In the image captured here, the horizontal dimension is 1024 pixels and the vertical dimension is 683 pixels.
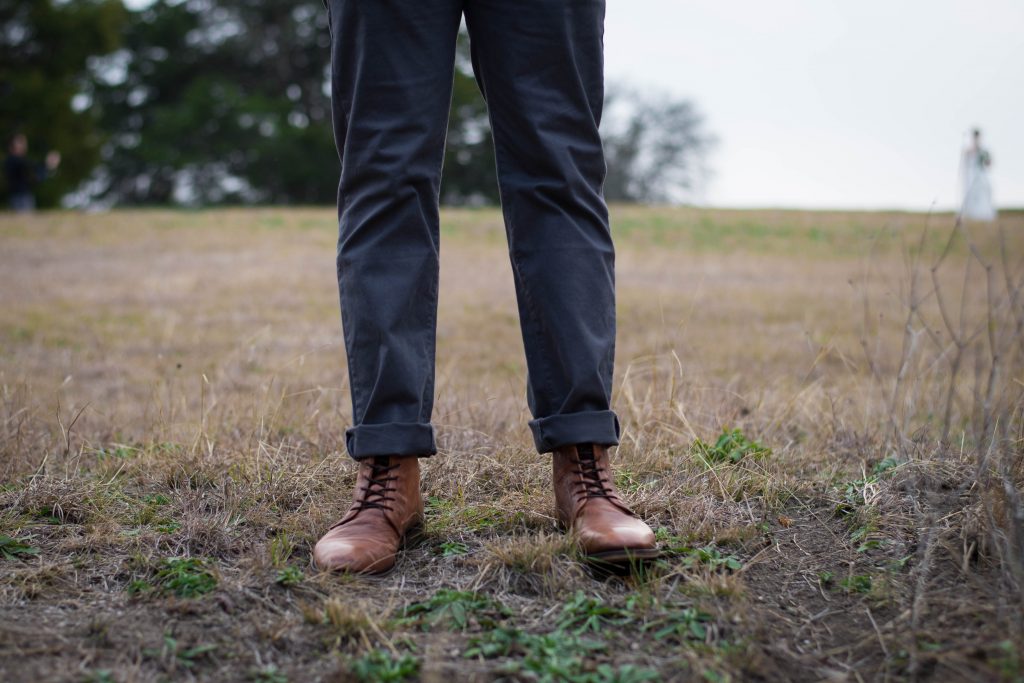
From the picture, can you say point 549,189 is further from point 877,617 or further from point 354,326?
point 877,617

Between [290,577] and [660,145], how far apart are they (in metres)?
36.5

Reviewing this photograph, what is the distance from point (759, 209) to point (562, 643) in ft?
70.9

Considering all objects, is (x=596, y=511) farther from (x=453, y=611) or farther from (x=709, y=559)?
(x=453, y=611)

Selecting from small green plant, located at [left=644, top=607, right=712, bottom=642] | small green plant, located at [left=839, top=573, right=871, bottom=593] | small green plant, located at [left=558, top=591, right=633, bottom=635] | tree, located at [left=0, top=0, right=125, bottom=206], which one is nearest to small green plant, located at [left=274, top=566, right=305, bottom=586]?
small green plant, located at [left=558, top=591, right=633, bottom=635]

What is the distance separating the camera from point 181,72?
30.6 m

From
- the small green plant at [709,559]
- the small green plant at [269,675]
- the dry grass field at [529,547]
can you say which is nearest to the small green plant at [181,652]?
the dry grass field at [529,547]

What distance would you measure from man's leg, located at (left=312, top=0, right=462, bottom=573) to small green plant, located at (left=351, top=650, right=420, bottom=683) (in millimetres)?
409

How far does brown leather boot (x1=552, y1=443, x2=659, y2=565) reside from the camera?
5.82 feet

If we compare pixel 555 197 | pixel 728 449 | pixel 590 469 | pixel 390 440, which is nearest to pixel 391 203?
pixel 555 197

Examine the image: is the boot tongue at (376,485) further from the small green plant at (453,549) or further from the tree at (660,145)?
the tree at (660,145)

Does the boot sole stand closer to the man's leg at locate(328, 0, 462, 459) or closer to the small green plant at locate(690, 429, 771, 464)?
the man's leg at locate(328, 0, 462, 459)

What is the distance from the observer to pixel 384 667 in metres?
1.46

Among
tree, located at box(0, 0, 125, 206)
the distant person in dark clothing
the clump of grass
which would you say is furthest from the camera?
tree, located at box(0, 0, 125, 206)

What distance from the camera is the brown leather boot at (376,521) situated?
71.2 inches
